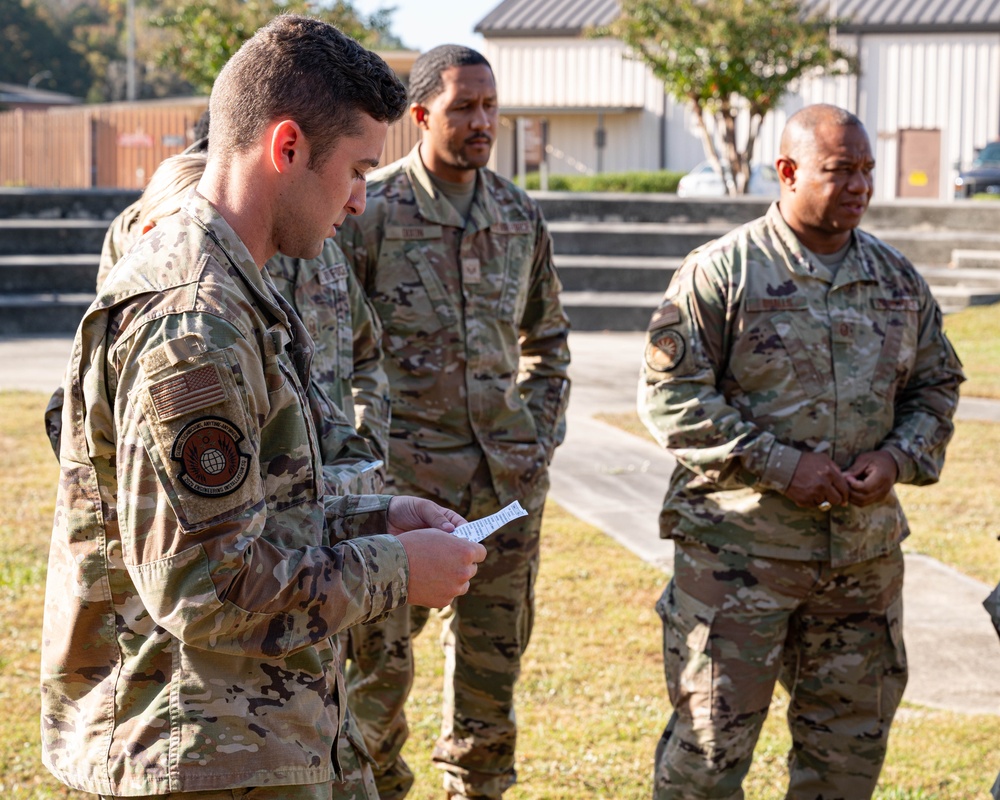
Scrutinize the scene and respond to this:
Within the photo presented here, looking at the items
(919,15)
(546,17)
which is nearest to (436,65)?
(919,15)

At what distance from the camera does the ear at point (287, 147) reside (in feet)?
6.52

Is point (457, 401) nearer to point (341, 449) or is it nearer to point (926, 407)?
point (926, 407)

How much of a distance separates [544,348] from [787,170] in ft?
3.71

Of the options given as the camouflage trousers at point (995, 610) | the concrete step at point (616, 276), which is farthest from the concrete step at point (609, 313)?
the camouflage trousers at point (995, 610)

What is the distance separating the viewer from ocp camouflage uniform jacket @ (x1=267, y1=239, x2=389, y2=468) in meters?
3.58

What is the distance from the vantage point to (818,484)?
11.5ft

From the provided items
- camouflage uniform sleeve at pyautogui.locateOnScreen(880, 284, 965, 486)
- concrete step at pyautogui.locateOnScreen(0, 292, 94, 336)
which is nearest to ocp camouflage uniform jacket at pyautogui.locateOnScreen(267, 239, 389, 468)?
→ camouflage uniform sleeve at pyautogui.locateOnScreen(880, 284, 965, 486)

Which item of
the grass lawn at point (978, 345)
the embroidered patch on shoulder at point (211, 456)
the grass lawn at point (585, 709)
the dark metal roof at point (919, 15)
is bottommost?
the grass lawn at point (585, 709)

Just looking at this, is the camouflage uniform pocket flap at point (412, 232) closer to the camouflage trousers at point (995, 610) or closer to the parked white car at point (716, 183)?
the camouflage trousers at point (995, 610)

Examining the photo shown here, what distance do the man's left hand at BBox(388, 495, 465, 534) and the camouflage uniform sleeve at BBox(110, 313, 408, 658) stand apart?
0.27 m

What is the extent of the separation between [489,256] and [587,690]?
1897mm

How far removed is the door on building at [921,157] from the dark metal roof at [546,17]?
26.2 ft

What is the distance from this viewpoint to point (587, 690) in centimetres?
512

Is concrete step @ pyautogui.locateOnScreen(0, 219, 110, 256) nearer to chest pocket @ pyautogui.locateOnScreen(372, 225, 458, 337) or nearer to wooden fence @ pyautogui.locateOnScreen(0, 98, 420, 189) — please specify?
wooden fence @ pyautogui.locateOnScreen(0, 98, 420, 189)
